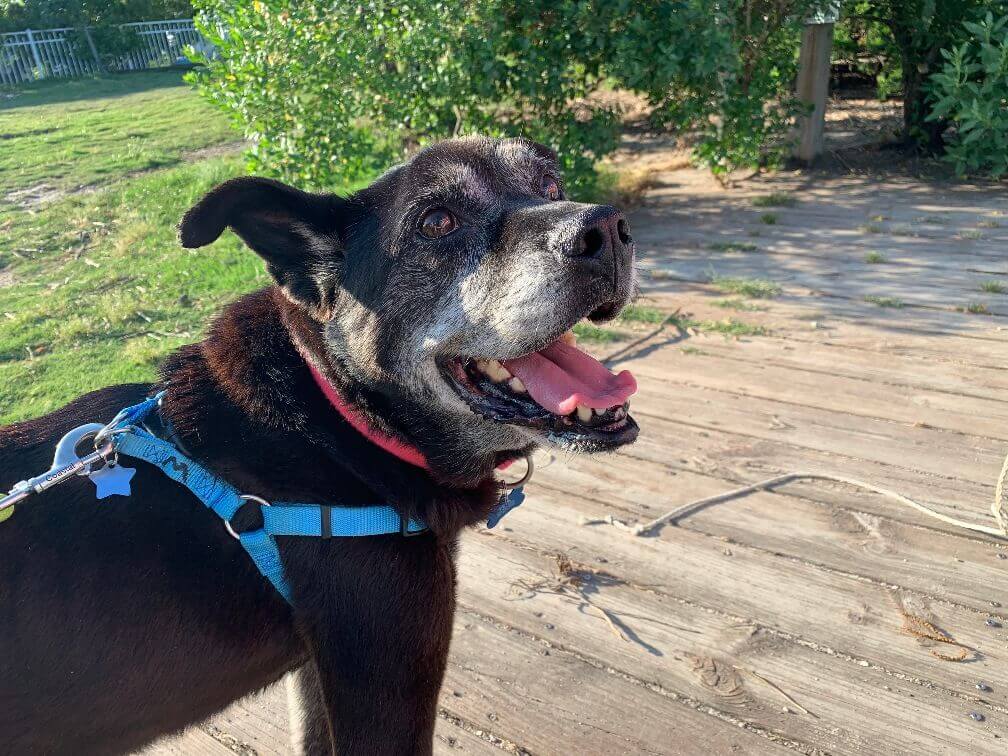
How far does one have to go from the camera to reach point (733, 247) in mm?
6367

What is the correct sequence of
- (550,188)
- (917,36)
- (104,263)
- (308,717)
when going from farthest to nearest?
1. (917,36)
2. (104,263)
3. (550,188)
4. (308,717)

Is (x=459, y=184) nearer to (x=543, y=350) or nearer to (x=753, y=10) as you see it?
(x=543, y=350)

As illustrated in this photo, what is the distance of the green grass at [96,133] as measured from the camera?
9688 mm

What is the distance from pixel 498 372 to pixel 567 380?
19 centimetres

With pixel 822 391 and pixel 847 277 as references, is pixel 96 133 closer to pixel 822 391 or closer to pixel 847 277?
pixel 847 277

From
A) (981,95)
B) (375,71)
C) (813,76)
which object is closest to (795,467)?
(375,71)

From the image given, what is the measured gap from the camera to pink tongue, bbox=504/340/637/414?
6.88 feet

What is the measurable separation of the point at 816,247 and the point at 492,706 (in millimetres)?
4944

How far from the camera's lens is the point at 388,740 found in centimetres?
185

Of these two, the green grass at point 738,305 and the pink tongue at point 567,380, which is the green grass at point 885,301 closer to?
the green grass at point 738,305

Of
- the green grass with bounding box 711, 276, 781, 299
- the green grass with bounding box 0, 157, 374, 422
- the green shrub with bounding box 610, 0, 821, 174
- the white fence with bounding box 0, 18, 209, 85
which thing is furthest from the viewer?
the white fence with bounding box 0, 18, 209, 85

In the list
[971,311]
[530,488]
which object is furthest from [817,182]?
[530,488]

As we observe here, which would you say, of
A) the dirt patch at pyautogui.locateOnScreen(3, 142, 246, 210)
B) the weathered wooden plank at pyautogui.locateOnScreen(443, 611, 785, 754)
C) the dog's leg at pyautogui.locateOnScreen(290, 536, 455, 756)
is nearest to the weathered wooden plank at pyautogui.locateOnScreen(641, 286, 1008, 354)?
the weathered wooden plank at pyautogui.locateOnScreen(443, 611, 785, 754)

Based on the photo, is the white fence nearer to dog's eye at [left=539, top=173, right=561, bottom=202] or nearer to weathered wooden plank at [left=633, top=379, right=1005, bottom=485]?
weathered wooden plank at [left=633, top=379, right=1005, bottom=485]
